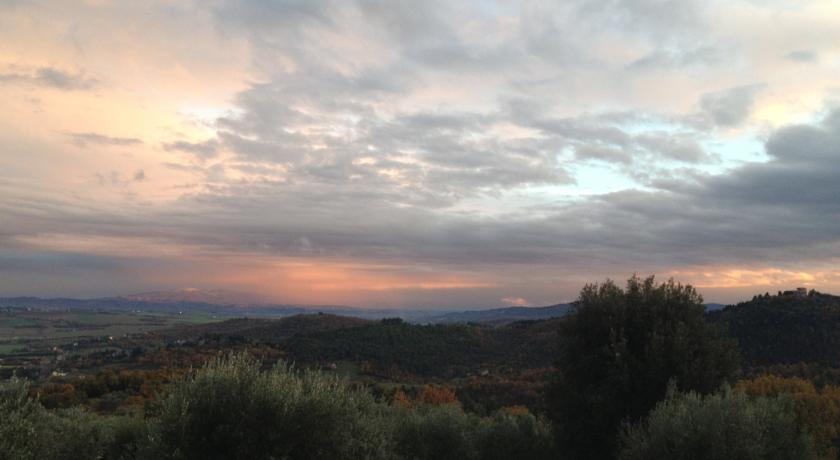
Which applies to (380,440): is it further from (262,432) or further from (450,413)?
(450,413)

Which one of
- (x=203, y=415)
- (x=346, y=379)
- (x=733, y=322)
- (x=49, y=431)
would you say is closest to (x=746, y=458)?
(x=346, y=379)

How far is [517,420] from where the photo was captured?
31828 millimetres

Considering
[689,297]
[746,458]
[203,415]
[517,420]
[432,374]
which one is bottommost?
[432,374]

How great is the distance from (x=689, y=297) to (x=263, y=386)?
19681mm

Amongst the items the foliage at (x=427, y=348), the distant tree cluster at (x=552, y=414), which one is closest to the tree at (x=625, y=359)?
the distant tree cluster at (x=552, y=414)

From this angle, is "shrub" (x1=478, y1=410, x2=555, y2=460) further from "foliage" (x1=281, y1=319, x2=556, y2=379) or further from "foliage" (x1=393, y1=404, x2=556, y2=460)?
"foliage" (x1=281, y1=319, x2=556, y2=379)

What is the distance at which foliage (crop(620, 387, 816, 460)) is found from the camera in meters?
17.4

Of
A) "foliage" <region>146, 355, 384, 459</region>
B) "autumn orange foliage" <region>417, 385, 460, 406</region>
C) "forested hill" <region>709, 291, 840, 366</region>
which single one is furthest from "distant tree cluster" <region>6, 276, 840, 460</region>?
"forested hill" <region>709, 291, 840, 366</region>

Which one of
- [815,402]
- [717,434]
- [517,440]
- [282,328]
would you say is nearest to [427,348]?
[282,328]

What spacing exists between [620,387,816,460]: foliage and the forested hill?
2174 inches

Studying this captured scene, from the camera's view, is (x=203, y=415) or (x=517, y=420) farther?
(x=517, y=420)

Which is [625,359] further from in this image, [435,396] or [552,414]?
[435,396]

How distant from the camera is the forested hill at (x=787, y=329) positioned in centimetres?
7250

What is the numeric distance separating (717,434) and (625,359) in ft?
21.2
